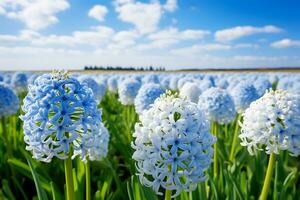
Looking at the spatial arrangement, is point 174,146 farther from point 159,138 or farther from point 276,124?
point 276,124

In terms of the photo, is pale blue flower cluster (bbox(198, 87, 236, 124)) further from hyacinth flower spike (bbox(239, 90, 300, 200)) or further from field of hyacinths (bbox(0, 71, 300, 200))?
hyacinth flower spike (bbox(239, 90, 300, 200))

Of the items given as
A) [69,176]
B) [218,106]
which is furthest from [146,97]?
[69,176]

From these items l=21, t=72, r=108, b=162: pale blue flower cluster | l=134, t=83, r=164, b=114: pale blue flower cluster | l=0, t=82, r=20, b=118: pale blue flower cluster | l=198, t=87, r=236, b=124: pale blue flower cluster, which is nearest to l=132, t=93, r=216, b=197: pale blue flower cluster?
l=21, t=72, r=108, b=162: pale blue flower cluster

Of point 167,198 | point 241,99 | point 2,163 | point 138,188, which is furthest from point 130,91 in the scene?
point 167,198

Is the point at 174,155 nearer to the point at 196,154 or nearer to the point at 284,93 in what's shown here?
the point at 196,154

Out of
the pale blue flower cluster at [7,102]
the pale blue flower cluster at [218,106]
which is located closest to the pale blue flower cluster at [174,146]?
the pale blue flower cluster at [218,106]

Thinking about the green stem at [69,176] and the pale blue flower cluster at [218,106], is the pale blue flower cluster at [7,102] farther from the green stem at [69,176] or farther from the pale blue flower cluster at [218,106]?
the green stem at [69,176]
